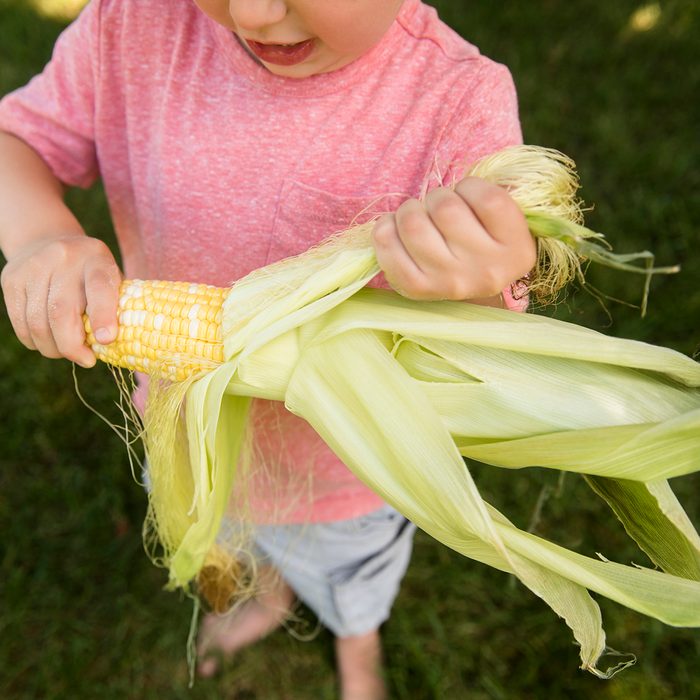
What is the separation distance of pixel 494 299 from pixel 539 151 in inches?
7.7

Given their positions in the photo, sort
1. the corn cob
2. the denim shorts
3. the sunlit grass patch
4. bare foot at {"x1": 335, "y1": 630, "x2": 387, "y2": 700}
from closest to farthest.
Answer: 1. the corn cob
2. the denim shorts
3. bare foot at {"x1": 335, "y1": 630, "x2": 387, "y2": 700}
4. the sunlit grass patch

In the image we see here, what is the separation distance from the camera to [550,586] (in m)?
0.86

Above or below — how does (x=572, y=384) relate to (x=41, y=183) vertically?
above

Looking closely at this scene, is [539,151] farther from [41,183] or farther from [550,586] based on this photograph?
[41,183]

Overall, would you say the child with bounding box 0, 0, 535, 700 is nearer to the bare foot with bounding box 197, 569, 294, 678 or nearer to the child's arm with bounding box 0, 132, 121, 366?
the child's arm with bounding box 0, 132, 121, 366

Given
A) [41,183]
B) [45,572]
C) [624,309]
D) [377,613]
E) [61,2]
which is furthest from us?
[61,2]

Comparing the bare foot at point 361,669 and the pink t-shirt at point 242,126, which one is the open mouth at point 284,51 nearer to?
the pink t-shirt at point 242,126

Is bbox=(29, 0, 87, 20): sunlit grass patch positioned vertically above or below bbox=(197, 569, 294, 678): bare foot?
above

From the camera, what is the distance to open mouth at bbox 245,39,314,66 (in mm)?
852

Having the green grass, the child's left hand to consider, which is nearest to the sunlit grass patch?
the green grass

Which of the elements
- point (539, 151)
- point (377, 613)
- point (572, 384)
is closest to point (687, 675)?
point (377, 613)

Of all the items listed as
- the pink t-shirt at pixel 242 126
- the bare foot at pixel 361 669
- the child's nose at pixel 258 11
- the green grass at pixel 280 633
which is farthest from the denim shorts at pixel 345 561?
the child's nose at pixel 258 11

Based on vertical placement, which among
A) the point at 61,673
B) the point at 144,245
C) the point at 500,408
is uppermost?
the point at 500,408

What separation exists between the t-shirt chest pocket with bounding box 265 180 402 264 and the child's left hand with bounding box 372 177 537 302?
29 cm
